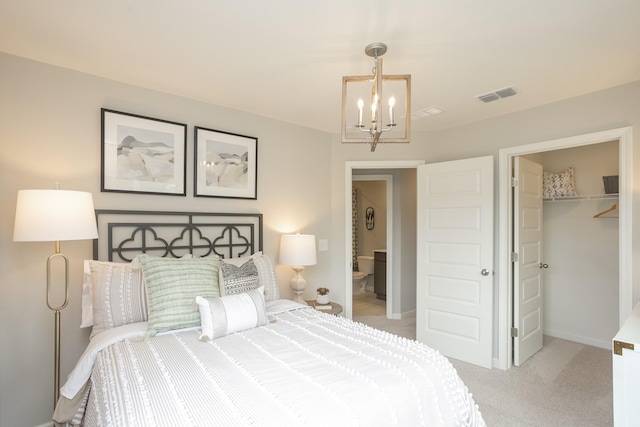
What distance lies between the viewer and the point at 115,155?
2.38 metres

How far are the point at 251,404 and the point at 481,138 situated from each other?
3330 millimetres

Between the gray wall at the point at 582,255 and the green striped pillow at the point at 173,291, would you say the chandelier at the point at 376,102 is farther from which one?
the gray wall at the point at 582,255

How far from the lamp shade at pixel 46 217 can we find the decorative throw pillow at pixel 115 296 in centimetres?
32

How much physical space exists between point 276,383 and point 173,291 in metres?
0.97

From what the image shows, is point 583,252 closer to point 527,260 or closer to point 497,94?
point 527,260

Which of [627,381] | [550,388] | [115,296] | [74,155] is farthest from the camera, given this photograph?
[550,388]

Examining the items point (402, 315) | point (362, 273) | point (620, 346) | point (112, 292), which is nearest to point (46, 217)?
point (112, 292)

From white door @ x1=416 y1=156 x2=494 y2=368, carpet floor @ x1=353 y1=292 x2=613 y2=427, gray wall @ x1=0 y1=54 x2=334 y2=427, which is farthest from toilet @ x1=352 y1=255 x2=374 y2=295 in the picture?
gray wall @ x1=0 y1=54 x2=334 y2=427

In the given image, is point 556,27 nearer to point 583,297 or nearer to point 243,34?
point 243,34

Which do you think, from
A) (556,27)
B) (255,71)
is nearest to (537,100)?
(556,27)

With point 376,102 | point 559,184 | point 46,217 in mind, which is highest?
point 376,102

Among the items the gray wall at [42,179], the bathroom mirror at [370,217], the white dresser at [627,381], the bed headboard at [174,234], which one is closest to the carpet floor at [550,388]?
the white dresser at [627,381]

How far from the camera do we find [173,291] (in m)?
1.92

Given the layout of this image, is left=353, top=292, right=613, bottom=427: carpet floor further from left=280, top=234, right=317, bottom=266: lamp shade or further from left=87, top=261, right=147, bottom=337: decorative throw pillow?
left=87, top=261, right=147, bottom=337: decorative throw pillow
